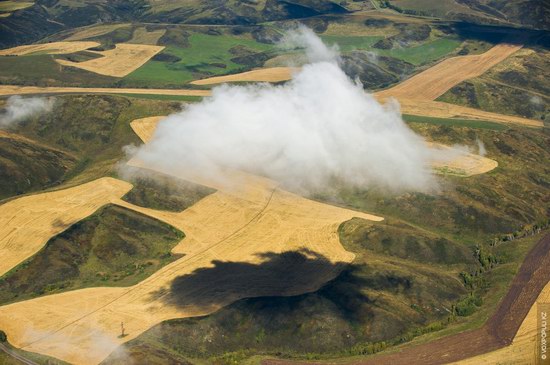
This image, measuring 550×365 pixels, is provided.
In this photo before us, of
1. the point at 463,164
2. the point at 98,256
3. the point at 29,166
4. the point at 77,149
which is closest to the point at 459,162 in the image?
the point at 463,164

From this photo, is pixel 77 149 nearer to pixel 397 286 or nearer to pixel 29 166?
pixel 29 166

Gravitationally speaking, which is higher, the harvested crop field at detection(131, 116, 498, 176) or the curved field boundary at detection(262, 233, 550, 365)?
the harvested crop field at detection(131, 116, 498, 176)

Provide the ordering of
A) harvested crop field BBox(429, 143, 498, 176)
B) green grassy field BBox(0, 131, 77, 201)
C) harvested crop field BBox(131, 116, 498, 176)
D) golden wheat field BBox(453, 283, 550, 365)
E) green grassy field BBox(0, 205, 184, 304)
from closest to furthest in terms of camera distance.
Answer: golden wheat field BBox(453, 283, 550, 365) → green grassy field BBox(0, 205, 184, 304) → green grassy field BBox(0, 131, 77, 201) → harvested crop field BBox(429, 143, 498, 176) → harvested crop field BBox(131, 116, 498, 176)

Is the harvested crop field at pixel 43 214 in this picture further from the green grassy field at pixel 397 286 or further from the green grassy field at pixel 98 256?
the green grassy field at pixel 397 286

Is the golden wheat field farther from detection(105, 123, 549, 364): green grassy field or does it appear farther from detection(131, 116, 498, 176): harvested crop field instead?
detection(131, 116, 498, 176): harvested crop field

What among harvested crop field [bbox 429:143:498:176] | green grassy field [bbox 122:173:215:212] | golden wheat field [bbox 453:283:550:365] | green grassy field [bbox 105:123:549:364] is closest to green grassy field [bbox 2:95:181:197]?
green grassy field [bbox 122:173:215:212]

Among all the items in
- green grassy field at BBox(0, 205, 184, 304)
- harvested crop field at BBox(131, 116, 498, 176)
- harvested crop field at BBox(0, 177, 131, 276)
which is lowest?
green grassy field at BBox(0, 205, 184, 304)

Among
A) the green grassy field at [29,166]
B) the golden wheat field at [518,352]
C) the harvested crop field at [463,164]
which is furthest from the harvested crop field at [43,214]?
the golden wheat field at [518,352]
